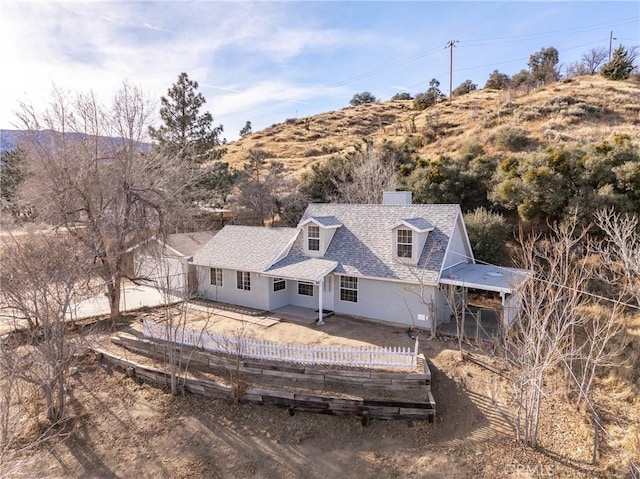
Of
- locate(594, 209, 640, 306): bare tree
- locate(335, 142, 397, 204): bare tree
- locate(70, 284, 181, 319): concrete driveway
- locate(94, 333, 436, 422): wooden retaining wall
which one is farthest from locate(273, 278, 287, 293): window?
locate(594, 209, 640, 306): bare tree

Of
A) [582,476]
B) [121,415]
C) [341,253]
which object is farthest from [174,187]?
[582,476]

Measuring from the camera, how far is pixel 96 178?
1605 centimetres

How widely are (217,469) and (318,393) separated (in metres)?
3.39

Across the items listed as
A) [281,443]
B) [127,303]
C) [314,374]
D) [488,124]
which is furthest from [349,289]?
[488,124]

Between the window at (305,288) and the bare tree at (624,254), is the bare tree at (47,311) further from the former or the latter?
the bare tree at (624,254)

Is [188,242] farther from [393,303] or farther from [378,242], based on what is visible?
[393,303]

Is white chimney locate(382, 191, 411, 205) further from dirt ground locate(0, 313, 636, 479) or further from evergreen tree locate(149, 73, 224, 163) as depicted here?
evergreen tree locate(149, 73, 224, 163)

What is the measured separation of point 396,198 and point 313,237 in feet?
15.9

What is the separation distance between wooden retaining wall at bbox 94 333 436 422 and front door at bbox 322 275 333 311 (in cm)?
572

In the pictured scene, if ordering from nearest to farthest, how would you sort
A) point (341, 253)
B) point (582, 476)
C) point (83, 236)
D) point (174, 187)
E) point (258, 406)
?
point (582, 476) → point (258, 406) → point (83, 236) → point (341, 253) → point (174, 187)

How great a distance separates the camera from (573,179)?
72.0 ft

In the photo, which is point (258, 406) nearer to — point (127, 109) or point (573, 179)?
point (127, 109)

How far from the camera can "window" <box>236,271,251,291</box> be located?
62.7 ft

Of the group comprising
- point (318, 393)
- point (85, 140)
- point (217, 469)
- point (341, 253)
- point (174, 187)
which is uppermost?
point (85, 140)
